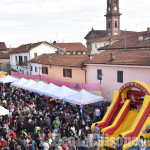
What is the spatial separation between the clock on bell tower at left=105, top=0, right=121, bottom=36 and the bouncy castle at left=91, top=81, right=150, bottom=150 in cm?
6146

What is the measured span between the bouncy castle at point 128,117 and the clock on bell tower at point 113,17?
202 feet

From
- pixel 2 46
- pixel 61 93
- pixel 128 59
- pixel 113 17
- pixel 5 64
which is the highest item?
pixel 113 17

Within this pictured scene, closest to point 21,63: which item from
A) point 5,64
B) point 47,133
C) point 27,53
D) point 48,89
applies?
point 27,53

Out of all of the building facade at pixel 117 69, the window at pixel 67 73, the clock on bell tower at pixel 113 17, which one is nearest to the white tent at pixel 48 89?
the building facade at pixel 117 69

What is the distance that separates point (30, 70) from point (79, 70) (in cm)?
1473

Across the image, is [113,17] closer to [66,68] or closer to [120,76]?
[66,68]

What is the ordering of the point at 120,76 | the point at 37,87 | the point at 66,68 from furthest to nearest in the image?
1. the point at 66,68
2. the point at 37,87
3. the point at 120,76

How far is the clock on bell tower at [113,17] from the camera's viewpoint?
73500 mm

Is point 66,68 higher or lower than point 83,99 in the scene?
higher

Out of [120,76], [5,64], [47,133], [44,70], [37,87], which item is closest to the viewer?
[47,133]

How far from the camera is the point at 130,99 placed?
48.5 ft

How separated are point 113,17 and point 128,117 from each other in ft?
211

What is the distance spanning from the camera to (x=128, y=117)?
14141mm

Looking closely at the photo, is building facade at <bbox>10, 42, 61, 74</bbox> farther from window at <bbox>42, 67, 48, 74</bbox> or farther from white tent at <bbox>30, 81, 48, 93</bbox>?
white tent at <bbox>30, 81, 48, 93</bbox>
